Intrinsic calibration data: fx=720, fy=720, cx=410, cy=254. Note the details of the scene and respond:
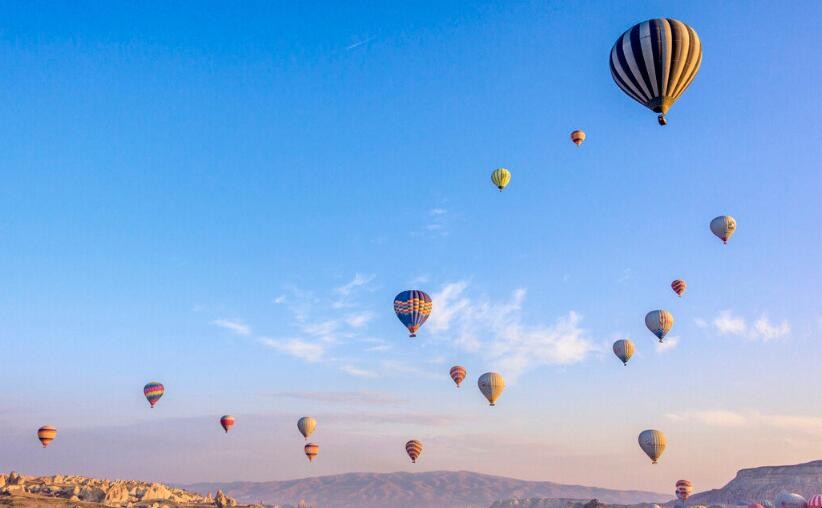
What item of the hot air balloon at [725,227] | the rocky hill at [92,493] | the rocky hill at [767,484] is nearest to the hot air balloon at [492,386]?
the hot air balloon at [725,227]

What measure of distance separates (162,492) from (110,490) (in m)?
17.8

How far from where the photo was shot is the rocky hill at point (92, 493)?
147375 millimetres

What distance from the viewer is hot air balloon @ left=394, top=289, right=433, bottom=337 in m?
99.2

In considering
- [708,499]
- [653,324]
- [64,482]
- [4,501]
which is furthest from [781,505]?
[64,482]

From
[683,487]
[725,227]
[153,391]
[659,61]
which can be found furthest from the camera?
[683,487]

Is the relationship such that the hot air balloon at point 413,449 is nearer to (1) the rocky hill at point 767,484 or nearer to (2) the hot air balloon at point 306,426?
(2) the hot air balloon at point 306,426

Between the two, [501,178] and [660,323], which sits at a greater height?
[501,178]

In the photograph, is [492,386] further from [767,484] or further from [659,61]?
[767,484]

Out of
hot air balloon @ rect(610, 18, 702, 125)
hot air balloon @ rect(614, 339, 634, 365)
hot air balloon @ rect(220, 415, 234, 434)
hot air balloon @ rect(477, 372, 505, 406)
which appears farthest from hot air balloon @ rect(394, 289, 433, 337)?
hot air balloon @ rect(220, 415, 234, 434)

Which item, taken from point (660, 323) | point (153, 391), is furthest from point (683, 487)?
point (153, 391)

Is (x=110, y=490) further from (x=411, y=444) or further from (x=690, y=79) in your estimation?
(x=690, y=79)

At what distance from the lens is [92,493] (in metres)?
161

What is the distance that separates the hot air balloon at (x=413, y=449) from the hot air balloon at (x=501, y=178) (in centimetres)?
4946

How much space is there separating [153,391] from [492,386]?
67569 millimetres
